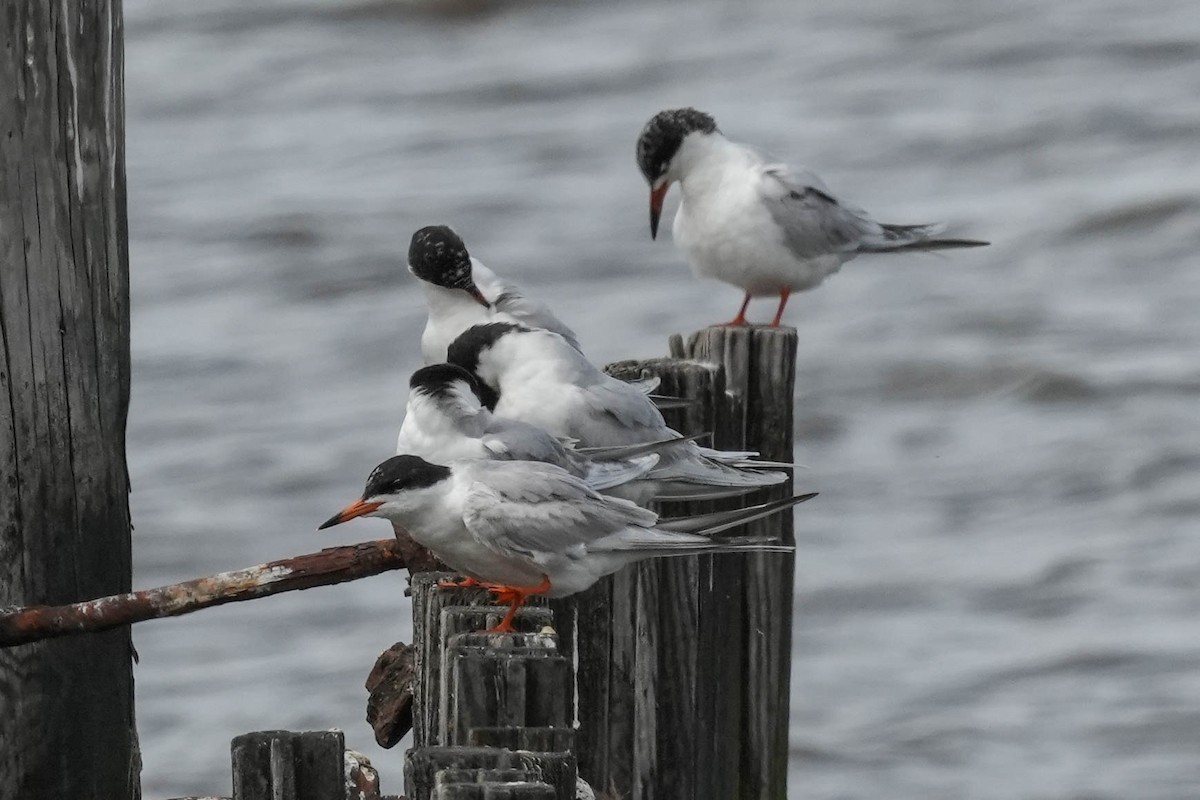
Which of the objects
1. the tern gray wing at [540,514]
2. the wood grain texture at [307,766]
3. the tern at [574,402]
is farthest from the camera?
the tern at [574,402]

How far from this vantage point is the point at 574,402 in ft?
14.9

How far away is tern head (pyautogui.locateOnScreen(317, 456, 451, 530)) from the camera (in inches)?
152

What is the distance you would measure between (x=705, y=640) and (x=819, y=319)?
303 inches

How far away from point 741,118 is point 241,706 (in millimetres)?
7101

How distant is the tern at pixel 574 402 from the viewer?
4.34 metres

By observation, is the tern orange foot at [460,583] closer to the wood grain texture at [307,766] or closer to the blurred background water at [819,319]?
the wood grain texture at [307,766]

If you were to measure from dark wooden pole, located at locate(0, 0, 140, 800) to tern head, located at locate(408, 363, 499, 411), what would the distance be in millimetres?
781

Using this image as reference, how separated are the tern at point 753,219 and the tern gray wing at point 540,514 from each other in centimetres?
208

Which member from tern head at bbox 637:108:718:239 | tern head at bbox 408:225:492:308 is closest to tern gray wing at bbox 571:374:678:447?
tern head at bbox 408:225:492:308

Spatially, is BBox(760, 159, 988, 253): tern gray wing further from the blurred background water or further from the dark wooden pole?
the dark wooden pole

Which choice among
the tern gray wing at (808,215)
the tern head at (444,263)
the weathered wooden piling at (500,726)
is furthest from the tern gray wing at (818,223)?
the weathered wooden piling at (500,726)

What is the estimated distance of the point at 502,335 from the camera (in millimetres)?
4852

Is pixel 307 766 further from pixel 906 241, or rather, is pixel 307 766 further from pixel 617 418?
pixel 906 241

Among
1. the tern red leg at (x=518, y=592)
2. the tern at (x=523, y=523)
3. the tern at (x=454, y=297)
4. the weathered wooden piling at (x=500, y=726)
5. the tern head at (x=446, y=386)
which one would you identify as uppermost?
the tern at (x=454, y=297)
